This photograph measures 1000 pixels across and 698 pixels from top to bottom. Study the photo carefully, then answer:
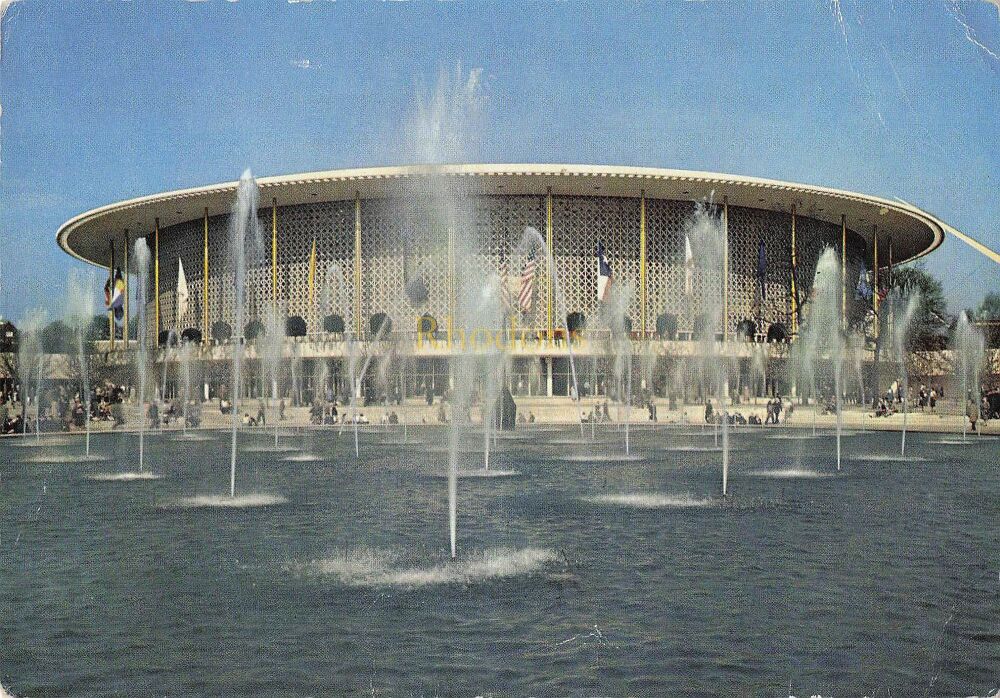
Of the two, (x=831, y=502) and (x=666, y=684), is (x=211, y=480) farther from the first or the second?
(x=666, y=684)

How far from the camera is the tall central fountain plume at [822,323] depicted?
162ft

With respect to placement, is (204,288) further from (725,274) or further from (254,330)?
(725,274)

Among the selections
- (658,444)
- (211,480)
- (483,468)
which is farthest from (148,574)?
(658,444)

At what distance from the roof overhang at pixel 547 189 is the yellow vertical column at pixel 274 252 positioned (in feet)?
1.49

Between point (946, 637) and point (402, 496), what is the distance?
841cm

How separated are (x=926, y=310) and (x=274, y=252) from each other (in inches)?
1340

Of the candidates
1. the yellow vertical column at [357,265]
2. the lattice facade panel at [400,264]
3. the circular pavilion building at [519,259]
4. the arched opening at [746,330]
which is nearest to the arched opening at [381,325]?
the circular pavilion building at [519,259]

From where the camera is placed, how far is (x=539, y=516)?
12.3 m

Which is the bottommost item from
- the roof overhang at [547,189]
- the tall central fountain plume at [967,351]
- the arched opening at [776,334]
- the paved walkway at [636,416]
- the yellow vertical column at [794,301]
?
the paved walkway at [636,416]

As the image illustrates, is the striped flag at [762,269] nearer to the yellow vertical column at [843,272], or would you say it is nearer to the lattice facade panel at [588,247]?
the yellow vertical column at [843,272]

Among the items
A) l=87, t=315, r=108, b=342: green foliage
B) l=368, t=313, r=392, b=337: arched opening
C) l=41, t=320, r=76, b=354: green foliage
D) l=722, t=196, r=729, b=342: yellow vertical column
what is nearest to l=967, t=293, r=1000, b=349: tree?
l=722, t=196, r=729, b=342: yellow vertical column

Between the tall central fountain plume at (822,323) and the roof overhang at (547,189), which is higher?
the roof overhang at (547,189)

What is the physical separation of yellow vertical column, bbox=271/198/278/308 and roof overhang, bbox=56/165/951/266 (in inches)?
17.9

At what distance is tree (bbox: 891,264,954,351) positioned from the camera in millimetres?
44625
